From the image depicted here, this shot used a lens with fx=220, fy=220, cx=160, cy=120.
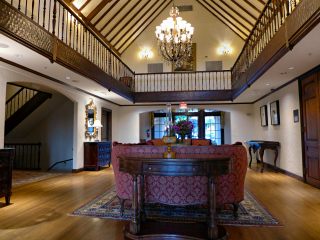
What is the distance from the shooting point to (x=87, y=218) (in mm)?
2947

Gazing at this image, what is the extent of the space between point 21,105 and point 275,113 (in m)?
8.40

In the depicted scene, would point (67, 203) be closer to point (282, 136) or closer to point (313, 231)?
point (313, 231)

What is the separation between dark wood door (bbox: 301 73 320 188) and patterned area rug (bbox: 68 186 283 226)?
2053 mm

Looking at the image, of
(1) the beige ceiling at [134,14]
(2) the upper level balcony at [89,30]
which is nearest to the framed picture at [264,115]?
(2) the upper level balcony at [89,30]

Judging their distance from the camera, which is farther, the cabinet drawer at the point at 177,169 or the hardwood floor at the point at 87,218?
the hardwood floor at the point at 87,218

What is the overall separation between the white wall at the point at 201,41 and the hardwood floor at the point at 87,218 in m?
7.25

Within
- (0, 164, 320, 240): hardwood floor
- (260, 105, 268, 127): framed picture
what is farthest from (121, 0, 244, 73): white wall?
(0, 164, 320, 240): hardwood floor

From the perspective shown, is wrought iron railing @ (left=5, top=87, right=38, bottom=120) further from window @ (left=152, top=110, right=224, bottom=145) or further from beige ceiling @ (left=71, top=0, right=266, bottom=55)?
window @ (left=152, top=110, right=224, bottom=145)

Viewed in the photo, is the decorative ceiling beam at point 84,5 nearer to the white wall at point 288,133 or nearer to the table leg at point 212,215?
the white wall at point 288,133

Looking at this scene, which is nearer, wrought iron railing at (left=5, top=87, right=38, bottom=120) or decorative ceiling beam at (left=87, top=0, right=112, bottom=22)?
wrought iron railing at (left=5, top=87, right=38, bottom=120)

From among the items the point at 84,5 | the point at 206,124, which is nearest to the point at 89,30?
the point at 84,5

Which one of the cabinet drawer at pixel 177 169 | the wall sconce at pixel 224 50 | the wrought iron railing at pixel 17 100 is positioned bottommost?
the cabinet drawer at pixel 177 169

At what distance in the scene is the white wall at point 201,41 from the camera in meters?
10.8

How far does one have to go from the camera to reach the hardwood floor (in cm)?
245
